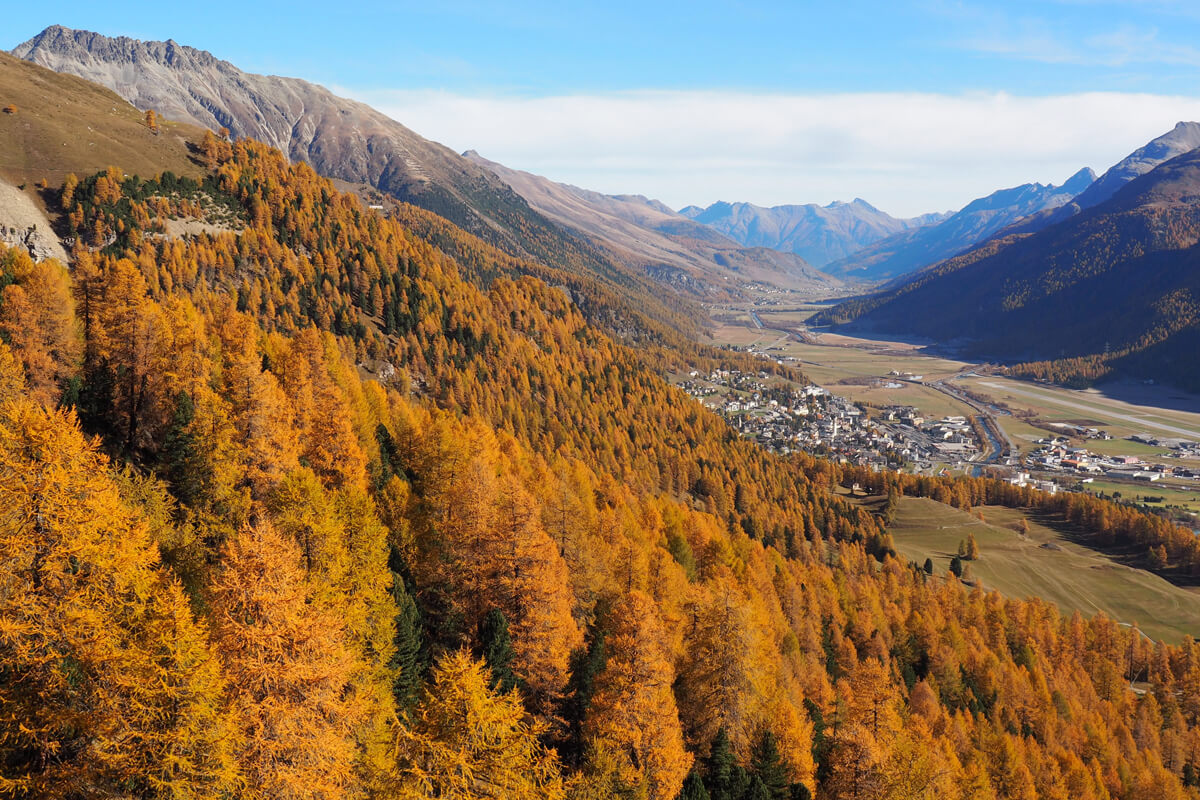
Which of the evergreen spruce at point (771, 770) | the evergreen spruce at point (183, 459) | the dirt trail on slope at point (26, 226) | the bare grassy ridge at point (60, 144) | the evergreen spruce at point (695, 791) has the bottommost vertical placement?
the evergreen spruce at point (771, 770)

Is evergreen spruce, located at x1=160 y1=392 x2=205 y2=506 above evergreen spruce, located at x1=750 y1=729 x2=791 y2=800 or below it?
above

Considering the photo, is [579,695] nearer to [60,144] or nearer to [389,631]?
[389,631]

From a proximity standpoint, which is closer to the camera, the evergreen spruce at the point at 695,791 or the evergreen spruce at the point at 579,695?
the evergreen spruce at the point at 695,791

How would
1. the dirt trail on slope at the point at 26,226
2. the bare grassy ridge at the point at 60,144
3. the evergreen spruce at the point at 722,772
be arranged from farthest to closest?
the bare grassy ridge at the point at 60,144, the dirt trail on slope at the point at 26,226, the evergreen spruce at the point at 722,772

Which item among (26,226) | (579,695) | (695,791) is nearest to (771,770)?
(695,791)

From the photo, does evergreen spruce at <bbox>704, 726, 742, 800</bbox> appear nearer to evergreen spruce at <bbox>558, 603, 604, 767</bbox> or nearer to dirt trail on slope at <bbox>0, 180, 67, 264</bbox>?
evergreen spruce at <bbox>558, 603, 604, 767</bbox>

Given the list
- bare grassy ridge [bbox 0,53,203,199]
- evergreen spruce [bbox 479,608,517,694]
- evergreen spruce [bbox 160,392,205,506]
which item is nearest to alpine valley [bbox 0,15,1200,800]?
evergreen spruce [bbox 479,608,517,694]

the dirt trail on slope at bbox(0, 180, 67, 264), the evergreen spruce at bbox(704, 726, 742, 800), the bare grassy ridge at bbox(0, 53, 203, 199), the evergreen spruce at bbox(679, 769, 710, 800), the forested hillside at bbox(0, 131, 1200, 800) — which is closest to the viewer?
the forested hillside at bbox(0, 131, 1200, 800)

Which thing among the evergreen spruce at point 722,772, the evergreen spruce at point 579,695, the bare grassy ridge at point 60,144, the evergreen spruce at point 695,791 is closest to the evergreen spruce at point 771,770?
the evergreen spruce at point 722,772

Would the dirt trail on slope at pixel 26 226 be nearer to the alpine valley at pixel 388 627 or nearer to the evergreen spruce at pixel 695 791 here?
the alpine valley at pixel 388 627
